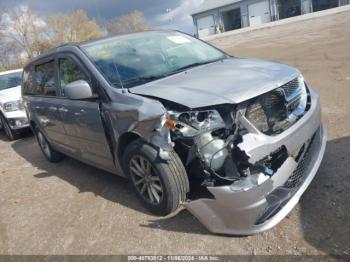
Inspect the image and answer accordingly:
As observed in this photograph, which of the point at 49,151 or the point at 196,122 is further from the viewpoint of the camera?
the point at 49,151

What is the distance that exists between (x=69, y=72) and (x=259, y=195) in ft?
9.71

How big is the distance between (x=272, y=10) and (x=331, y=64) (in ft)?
129

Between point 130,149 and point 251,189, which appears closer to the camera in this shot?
point 251,189

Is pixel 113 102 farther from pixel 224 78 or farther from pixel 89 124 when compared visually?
pixel 224 78

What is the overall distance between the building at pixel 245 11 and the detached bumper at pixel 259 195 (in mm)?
46730

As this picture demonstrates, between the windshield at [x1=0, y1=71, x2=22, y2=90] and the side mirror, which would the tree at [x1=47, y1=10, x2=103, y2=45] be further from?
the side mirror

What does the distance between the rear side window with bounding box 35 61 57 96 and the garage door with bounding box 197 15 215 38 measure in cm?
4766

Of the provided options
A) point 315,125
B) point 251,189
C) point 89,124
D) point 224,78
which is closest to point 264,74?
point 224,78

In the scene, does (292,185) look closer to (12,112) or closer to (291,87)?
(291,87)

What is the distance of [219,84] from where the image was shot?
3312 millimetres

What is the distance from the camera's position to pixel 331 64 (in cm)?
1012

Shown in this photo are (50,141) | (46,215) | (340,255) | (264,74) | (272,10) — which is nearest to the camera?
(340,255)

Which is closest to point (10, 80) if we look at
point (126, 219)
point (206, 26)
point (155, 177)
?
point (126, 219)

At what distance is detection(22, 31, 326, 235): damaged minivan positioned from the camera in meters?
2.95
